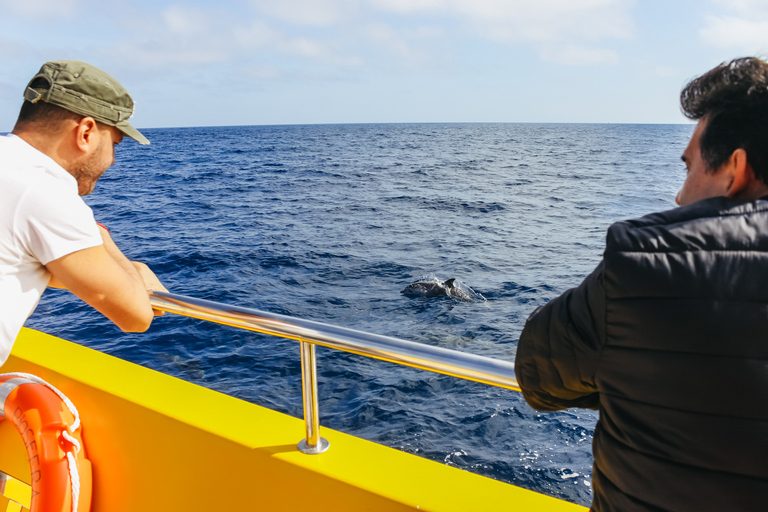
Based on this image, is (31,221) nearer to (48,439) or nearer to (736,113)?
(48,439)

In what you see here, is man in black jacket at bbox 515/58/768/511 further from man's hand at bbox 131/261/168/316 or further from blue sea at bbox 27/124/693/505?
man's hand at bbox 131/261/168/316

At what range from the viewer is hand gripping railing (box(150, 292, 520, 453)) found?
1.37 meters

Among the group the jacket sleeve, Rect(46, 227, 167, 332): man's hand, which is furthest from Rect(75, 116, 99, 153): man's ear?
the jacket sleeve

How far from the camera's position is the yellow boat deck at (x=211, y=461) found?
1.62m

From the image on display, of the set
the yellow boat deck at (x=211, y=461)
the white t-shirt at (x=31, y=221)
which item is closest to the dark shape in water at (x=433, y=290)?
the yellow boat deck at (x=211, y=461)

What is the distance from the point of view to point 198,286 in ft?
43.3

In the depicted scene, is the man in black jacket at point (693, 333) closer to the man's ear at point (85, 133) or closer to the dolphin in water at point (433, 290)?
the man's ear at point (85, 133)

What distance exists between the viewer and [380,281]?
14.0 metres

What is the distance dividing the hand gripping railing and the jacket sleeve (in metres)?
0.24

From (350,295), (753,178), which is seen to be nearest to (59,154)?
(753,178)

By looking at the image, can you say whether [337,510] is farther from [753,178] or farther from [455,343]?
[455,343]

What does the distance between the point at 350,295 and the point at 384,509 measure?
11.2m

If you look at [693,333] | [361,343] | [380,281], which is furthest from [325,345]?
[380,281]

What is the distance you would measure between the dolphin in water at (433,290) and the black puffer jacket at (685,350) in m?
11.7
